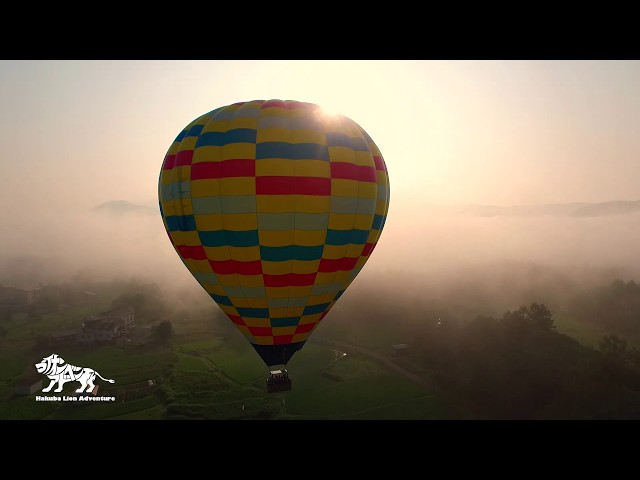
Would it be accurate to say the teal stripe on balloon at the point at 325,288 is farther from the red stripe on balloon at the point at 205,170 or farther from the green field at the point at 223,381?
the green field at the point at 223,381

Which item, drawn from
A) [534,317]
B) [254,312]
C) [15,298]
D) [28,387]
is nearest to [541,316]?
[534,317]

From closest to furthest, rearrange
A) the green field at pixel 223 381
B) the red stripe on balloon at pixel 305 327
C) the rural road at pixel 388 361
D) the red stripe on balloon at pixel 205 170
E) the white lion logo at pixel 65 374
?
1. the red stripe on balloon at pixel 205 170
2. the red stripe on balloon at pixel 305 327
3. the green field at pixel 223 381
4. the white lion logo at pixel 65 374
5. the rural road at pixel 388 361

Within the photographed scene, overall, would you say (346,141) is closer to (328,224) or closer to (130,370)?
(328,224)

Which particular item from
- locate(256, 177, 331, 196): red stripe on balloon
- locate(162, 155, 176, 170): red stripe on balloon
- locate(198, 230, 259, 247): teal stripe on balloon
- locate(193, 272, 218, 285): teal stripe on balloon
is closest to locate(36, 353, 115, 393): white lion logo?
locate(193, 272, 218, 285): teal stripe on balloon

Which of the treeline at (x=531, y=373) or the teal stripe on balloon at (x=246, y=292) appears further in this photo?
the treeline at (x=531, y=373)

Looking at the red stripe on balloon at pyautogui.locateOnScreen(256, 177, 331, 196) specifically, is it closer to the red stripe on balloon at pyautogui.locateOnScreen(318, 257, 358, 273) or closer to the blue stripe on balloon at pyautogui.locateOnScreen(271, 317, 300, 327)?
the red stripe on balloon at pyautogui.locateOnScreen(318, 257, 358, 273)

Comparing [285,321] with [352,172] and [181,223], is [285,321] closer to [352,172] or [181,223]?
[181,223]

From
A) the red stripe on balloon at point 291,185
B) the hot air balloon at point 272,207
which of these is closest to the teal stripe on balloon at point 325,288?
the hot air balloon at point 272,207
